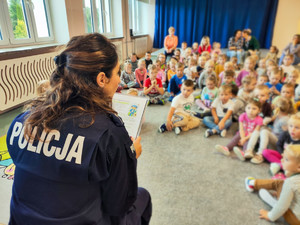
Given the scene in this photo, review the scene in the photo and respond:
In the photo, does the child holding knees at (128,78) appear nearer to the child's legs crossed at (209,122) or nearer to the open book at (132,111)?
the child's legs crossed at (209,122)

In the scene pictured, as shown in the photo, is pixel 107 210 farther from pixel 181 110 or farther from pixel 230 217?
pixel 181 110

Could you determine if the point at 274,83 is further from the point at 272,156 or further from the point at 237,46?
the point at 237,46

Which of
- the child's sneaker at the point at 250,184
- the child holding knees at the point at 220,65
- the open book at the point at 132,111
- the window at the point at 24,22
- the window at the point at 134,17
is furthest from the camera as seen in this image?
the window at the point at 134,17

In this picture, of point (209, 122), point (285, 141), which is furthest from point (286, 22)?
point (285, 141)

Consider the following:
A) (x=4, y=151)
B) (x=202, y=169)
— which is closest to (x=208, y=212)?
(x=202, y=169)

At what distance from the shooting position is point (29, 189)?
0.64 metres

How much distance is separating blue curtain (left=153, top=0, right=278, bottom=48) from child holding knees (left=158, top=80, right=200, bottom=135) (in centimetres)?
557

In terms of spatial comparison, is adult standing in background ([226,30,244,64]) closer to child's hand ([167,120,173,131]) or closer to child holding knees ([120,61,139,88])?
child holding knees ([120,61,139,88])

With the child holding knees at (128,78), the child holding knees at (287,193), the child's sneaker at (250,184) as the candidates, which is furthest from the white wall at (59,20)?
the child holding knees at (287,193)

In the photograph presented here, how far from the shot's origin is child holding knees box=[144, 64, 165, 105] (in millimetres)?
3193

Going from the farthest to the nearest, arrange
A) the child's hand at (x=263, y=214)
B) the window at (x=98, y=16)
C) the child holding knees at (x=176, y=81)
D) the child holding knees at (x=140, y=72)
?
the window at (x=98, y=16)
the child holding knees at (x=140, y=72)
the child holding knees at (x=176, y=81)
the child's hand at (x=263, y=214)

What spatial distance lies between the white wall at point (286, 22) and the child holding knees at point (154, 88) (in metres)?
5.49

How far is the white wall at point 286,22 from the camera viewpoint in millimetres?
6223

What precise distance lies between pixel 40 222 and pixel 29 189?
0.34ft
